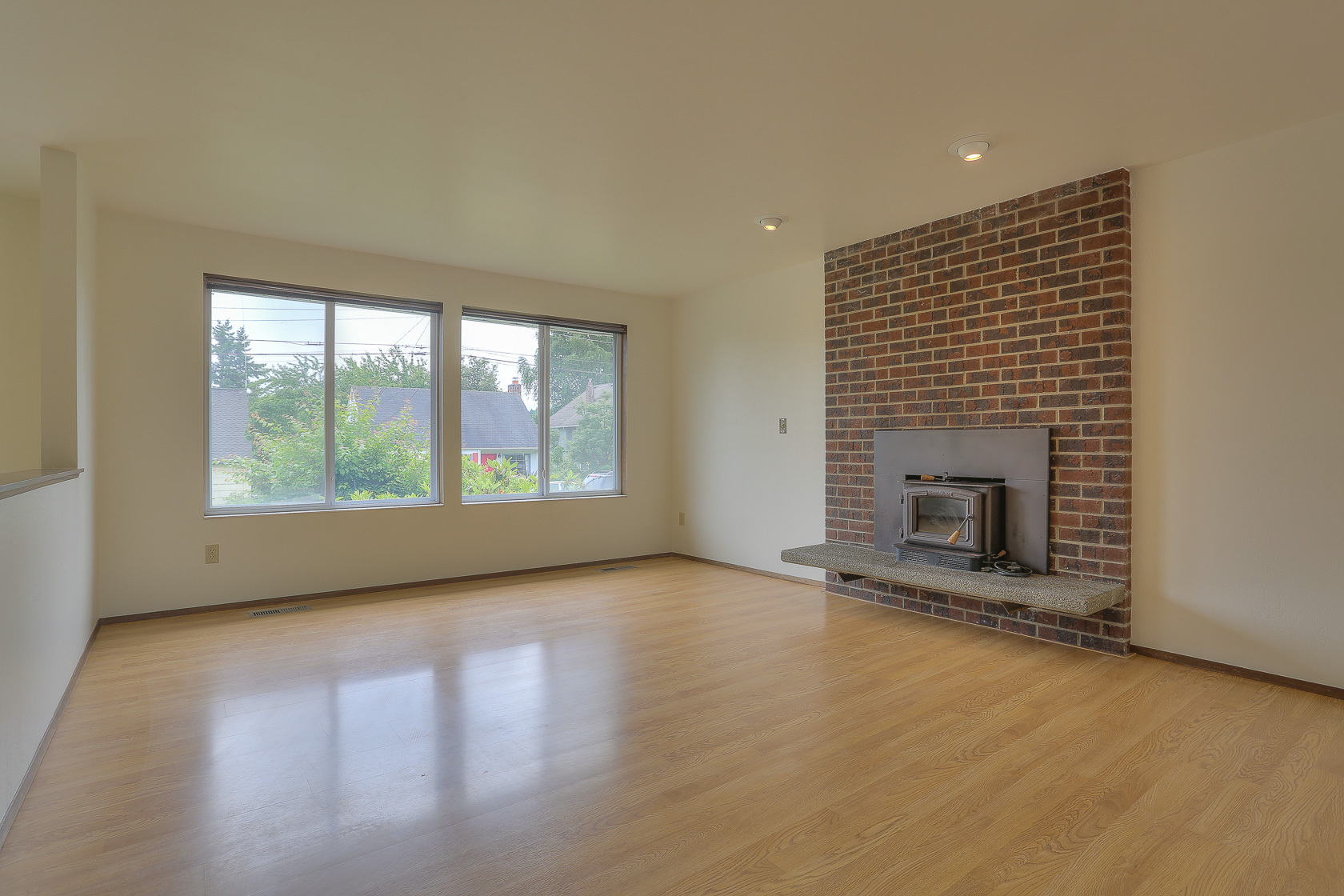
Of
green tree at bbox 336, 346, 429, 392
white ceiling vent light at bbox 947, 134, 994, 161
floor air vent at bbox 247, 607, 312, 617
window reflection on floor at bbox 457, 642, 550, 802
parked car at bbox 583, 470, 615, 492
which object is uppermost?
white ceiling vent light at bbox 947, 134, 994, 161

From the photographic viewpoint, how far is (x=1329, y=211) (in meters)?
2.84

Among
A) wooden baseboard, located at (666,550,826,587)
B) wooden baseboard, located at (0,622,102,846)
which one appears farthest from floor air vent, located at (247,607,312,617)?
wooden baseboard, located at (666,550,826,587)

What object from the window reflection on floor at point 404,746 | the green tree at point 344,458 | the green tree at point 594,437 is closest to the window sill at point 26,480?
the window reflection on floor at point 404,746

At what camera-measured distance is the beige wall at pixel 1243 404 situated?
2.86 m

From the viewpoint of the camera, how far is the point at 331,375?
4.81 m

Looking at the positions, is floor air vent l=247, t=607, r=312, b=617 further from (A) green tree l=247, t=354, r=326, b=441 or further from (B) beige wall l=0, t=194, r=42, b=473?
(B) beige wall l=0, t=194, r=42, b=473

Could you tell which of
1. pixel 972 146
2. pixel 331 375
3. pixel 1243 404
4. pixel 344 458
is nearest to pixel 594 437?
pixel 344 458

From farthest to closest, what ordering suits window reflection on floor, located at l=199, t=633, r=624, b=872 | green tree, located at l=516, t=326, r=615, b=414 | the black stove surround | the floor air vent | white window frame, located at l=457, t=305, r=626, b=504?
green tree, located at l=516, t=326, r=615, b=414 < white window frame, located at l=457, t=305, r=626, b=504 < the floor air vent < the black stove surround < window reflection on floor, located at l=199, t=633, r=624, b=872

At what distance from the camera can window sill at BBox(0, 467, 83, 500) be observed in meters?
1.91

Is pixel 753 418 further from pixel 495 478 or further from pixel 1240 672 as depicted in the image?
pixel 1240 672

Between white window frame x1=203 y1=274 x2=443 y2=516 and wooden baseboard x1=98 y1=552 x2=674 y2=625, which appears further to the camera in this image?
white window frame x1=203 y1=274 x2=443 y2=516

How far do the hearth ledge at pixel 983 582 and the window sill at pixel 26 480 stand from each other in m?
3.60

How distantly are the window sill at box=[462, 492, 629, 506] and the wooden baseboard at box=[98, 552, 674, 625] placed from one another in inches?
21.7

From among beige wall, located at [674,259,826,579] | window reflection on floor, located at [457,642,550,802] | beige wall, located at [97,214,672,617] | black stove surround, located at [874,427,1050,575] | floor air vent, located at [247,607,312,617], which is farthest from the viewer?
beige wall, located at [674,259,826,579]
